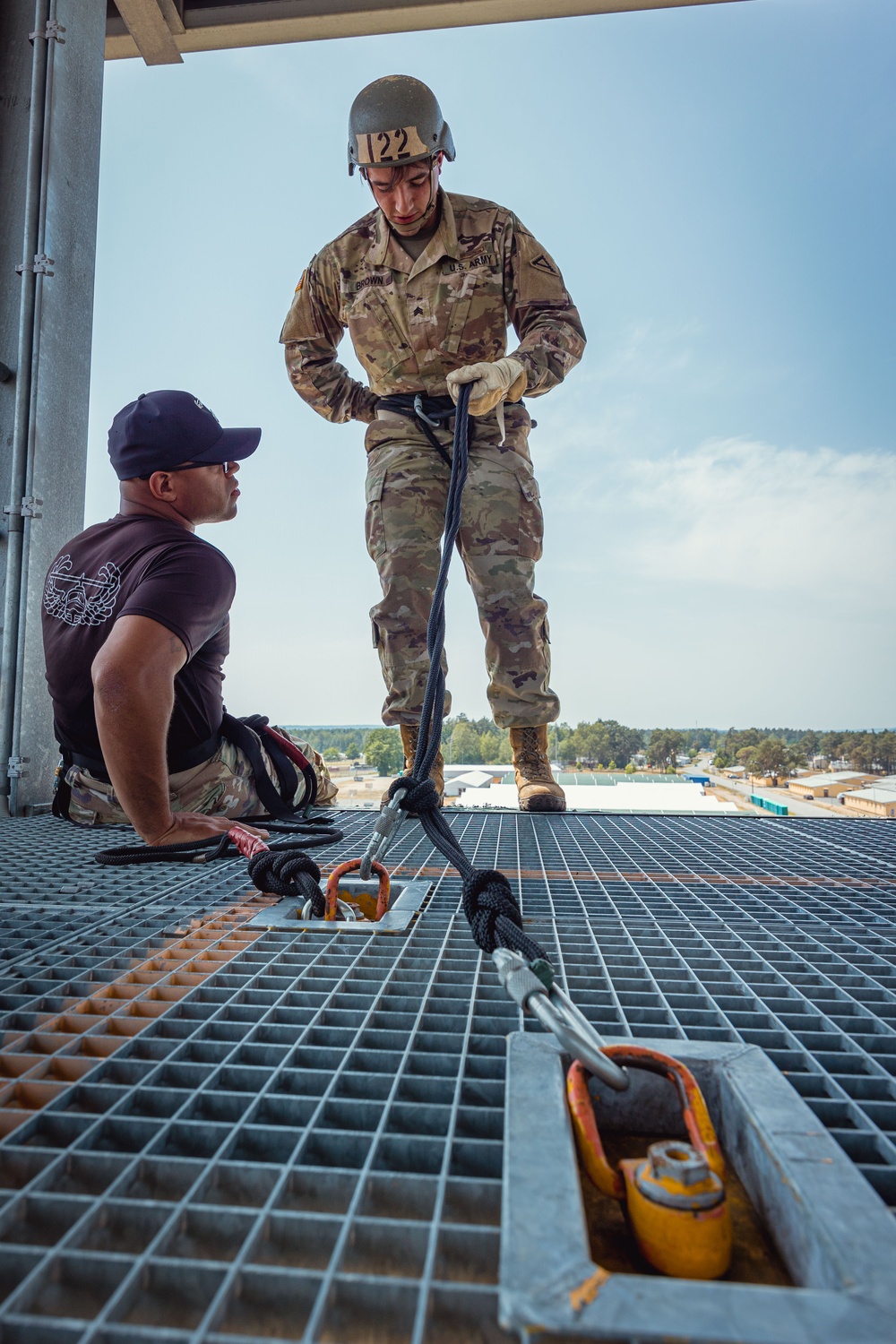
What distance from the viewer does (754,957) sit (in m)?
0.81

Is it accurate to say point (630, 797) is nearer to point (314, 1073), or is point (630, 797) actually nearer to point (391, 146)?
point (391, 146)

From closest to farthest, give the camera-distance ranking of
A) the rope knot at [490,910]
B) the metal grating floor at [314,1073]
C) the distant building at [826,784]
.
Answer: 1. the metal grating floor at [314,1073]
2. the rope knot at [490,910]
3. the distant building at [826,784]

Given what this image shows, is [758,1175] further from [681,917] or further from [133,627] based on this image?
[133,627]

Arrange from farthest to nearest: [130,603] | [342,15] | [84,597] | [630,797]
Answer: [630,797]
[342,15]
[84,597]
[130,603]

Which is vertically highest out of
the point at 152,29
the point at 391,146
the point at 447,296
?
the point at 152,29

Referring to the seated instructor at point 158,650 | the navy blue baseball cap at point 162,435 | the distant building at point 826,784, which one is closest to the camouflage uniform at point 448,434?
the seated instructor at point 158,650

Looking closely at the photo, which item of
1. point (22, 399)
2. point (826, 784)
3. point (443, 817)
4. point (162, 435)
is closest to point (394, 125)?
point (162, 435)

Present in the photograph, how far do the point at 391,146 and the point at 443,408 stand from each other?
28.1 inches

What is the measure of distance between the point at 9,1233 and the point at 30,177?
2.75m

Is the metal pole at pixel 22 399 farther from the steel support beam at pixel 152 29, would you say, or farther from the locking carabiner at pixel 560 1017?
the locking carabiner at pixel 560 1017

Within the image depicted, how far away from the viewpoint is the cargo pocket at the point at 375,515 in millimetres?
2361

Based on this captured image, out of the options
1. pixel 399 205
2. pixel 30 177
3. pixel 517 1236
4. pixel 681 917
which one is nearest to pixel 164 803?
pixel 681 917

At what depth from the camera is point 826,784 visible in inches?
871

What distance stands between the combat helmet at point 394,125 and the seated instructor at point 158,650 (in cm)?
94
